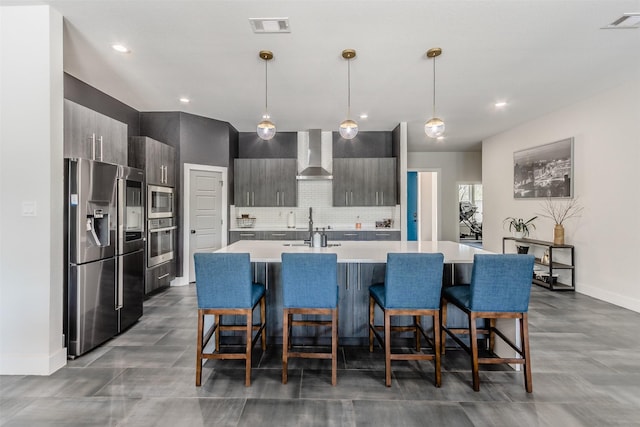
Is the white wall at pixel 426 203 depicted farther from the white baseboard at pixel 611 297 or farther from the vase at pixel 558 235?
the white baseboard at pixel 611 297

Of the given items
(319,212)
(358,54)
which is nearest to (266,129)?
(358,54)

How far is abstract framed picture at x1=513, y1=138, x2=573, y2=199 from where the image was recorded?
470cm

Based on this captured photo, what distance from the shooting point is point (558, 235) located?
4.71m

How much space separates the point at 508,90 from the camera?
4020 mm

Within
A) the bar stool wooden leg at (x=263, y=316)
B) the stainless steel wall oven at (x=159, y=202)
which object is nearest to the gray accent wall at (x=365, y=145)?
the stainless steel wall oven at (x=159, y=202)

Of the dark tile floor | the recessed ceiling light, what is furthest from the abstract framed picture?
the recessed ceiling light

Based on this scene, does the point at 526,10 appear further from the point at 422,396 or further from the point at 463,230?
the point at 463,230

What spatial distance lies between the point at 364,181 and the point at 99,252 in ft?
14.1

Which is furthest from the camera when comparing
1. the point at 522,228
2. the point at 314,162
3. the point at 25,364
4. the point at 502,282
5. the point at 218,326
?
the point at 314,162

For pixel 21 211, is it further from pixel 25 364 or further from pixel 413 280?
pixel 413 280

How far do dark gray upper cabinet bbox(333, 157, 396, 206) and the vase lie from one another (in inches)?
99.6

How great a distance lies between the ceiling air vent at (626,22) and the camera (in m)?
2.46

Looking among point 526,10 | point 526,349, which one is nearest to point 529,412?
point 526,349

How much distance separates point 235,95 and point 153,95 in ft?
3.73
